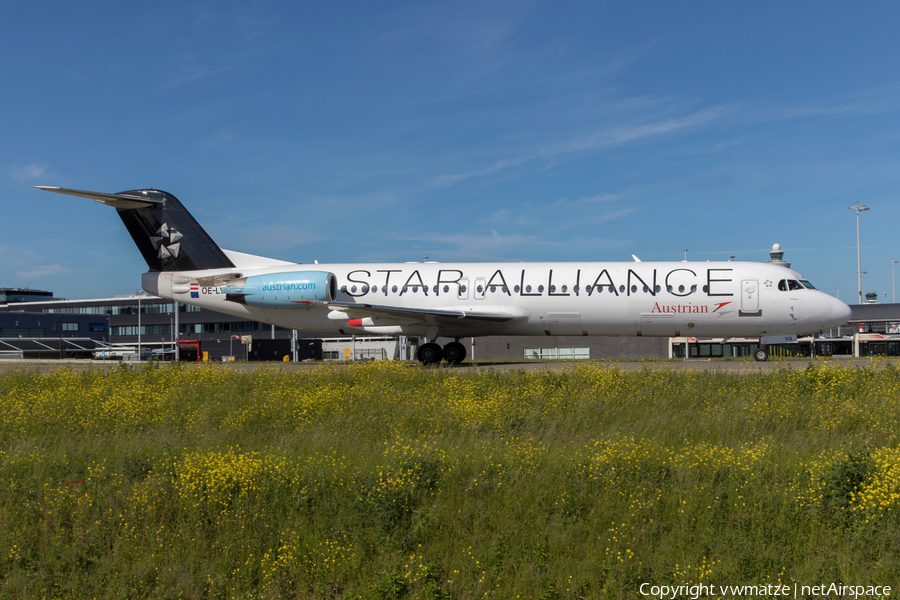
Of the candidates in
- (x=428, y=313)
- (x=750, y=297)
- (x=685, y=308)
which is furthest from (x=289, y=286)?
(x=750, y=297)

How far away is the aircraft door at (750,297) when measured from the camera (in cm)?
2183

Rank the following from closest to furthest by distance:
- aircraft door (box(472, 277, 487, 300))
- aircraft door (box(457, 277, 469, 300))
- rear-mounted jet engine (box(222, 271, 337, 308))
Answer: aircraft door (box(472, 277, 487, 300)) < aircraft door (box(457, 277, 469, 300)) < rear-mounted jet engine (box(222, 271, 337, 308))

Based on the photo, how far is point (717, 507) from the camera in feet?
22.1

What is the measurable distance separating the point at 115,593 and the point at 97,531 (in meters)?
1.03

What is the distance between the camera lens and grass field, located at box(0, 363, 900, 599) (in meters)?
5.92

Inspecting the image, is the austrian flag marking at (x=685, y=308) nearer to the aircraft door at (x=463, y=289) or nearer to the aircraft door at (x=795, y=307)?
the aircraft door at (x=795, y=307)

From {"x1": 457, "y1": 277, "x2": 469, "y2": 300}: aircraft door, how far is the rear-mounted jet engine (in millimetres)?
5126

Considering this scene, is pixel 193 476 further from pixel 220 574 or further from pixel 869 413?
pixel 869 413

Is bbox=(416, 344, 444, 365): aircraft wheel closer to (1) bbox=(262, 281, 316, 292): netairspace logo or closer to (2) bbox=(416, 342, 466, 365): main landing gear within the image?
(2) bbox=(416, 342, 466, 365): main landing gear

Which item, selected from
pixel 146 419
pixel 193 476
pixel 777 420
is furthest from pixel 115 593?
pixel 777 420

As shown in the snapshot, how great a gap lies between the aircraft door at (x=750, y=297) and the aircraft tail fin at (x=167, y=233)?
20916 millimetres

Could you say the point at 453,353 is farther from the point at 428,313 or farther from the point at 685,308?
the point at 685,308

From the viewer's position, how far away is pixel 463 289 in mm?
23578

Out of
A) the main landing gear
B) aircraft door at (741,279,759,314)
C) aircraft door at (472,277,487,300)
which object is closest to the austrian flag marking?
aircraft door at (741,279,759,314)
